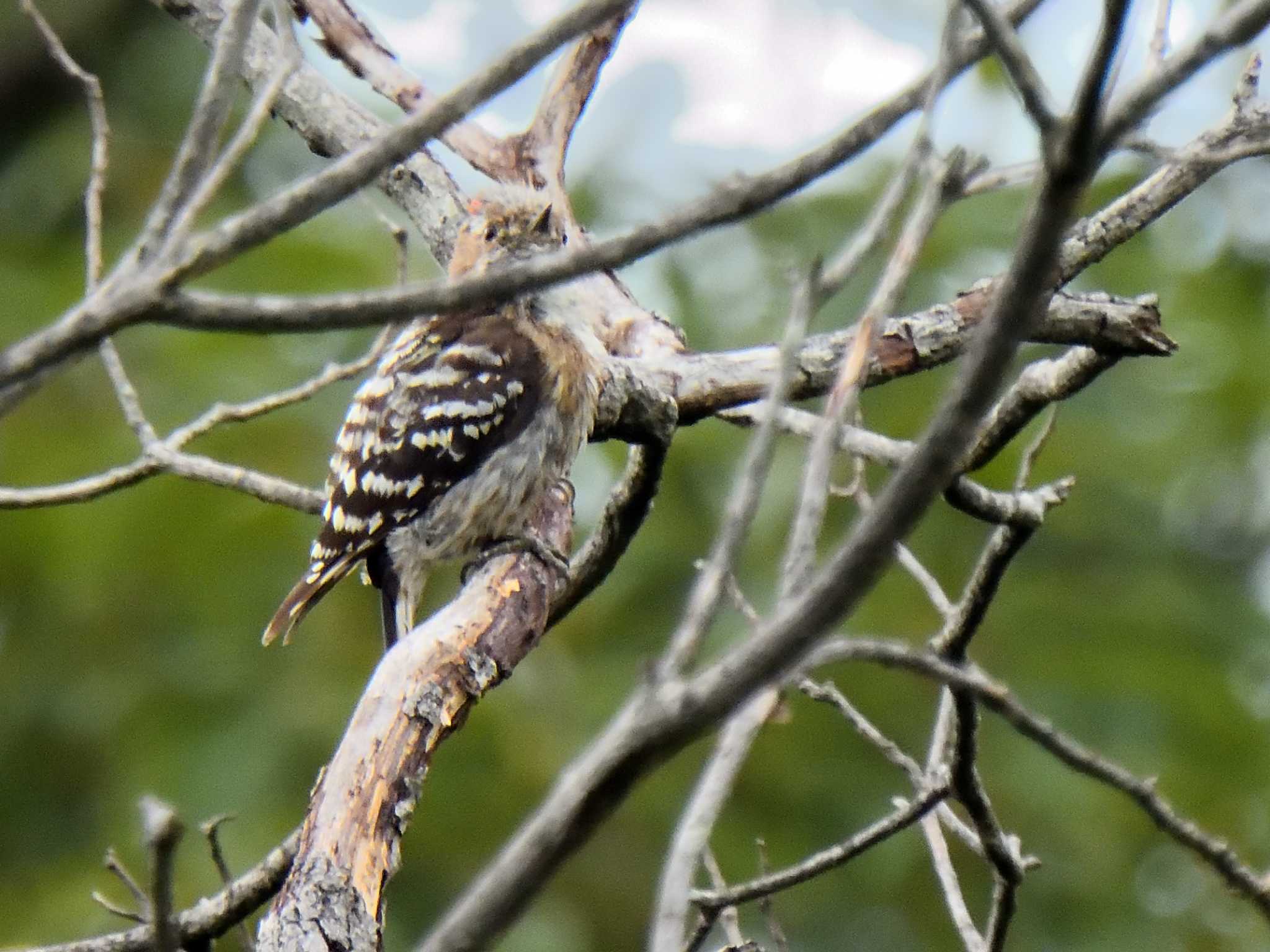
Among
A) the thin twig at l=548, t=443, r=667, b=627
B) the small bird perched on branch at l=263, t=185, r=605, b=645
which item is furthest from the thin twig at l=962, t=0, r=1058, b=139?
the small bird perched on branch at l=263, t=185, r=605, b=645

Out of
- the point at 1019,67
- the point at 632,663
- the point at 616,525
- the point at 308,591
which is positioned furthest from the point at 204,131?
the point at 632,663

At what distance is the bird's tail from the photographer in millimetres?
4391

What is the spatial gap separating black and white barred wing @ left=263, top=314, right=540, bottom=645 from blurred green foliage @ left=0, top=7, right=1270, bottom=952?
45.3 inches

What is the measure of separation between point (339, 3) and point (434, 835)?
2760 mm

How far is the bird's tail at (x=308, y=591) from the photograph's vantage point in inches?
173

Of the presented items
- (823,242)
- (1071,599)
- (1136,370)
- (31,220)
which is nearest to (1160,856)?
(1071,599)

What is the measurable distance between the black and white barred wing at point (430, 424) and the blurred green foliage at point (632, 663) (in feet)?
3.78

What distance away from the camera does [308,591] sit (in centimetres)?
441

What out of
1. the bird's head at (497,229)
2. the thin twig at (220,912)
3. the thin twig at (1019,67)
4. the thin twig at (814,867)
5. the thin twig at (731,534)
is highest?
the bird's head at (497,229)

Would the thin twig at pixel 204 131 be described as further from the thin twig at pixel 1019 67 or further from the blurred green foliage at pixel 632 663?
the blurred green foliage at pixel 632 663

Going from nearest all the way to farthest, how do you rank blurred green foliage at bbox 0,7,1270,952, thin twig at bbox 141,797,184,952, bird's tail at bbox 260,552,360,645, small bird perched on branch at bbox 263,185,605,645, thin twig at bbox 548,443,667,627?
thin twig at bbox 141,797,184,952, thin twig at bbox 548,443,667,627, bird's tail at bbox 260,552,360,645, small bird perched on branch at bbox 263,185,605,645, blurred green foliage at bbox 0,7,1270,952

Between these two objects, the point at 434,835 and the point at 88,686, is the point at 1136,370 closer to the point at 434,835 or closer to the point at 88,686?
the point at 434,835

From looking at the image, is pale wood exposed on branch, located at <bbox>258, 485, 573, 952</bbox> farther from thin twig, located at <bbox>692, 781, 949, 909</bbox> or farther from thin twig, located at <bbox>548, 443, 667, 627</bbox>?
thin twig, located at <bbox>692, 781, 949, 909</bbox>

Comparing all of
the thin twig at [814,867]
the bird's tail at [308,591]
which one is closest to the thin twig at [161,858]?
the thin twig at [814,867]
